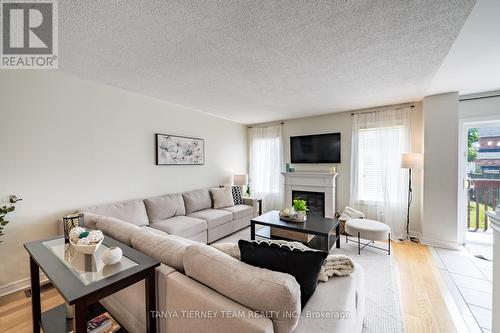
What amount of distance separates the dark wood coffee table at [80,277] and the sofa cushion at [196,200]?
2.08 m

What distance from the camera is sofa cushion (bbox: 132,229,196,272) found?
129 centimetres

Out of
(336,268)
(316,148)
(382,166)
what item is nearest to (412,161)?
(382,166)

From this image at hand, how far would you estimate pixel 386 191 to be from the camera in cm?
381

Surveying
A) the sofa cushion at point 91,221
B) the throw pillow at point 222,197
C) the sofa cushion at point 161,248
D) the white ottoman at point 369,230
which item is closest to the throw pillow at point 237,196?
the throw pillow at point 222,197

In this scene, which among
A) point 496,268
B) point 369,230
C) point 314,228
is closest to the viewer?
point 496,268

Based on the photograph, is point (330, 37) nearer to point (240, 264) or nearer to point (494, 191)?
point (240, 264)

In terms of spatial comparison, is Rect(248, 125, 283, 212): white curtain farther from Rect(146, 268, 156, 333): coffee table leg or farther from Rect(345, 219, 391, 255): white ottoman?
Rect(146, 268, 156, 333): coffee table leg

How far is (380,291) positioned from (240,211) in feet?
7.95

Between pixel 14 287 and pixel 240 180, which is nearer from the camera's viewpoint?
pixel 14 287

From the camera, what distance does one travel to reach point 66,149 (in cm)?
249

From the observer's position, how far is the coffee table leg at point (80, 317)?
34.4 inches

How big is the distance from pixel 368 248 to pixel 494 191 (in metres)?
2.18

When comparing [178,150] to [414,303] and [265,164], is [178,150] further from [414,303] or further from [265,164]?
[414,303]

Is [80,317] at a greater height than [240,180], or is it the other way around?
[240,180]
